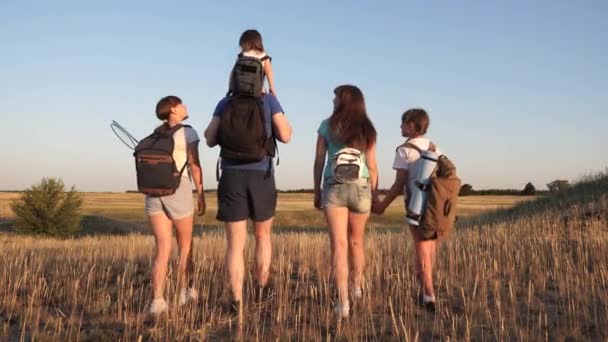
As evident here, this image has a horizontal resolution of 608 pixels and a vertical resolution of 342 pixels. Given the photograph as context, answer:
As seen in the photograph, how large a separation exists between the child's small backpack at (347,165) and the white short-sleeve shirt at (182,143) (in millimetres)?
1555

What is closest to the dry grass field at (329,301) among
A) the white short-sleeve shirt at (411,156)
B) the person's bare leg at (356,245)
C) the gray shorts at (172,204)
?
the person's bare leg at (356,245)

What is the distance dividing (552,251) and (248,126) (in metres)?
6.09

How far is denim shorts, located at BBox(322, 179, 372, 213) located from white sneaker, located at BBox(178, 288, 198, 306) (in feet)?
6.02

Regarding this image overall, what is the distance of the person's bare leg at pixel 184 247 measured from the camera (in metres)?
5.96

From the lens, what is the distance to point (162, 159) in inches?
229

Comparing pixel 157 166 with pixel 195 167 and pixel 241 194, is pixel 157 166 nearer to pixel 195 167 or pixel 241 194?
pixel 195 167

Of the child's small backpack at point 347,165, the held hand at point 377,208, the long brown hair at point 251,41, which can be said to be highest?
the long brown hair at point 251,41

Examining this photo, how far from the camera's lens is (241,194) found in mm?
5547

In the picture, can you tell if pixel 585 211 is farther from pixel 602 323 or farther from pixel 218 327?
pixel 218 327

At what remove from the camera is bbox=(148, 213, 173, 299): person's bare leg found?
19.2ft

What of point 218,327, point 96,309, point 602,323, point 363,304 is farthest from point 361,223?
point 96,309

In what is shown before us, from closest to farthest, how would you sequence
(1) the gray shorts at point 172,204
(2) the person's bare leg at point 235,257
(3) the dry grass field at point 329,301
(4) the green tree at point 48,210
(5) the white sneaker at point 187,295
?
(3) the dry grass field at point 329,301
(2) the person's bare leg at point 235,257
(1) the gray shorts at point 172,204
(5) the white sneaker at point 187,295
(4) the green tree at point 48,210

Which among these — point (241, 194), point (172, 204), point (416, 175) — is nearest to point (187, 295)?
point (172, 204)

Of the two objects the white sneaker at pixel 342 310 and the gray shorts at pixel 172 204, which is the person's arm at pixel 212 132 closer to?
the gray shorts at pixel 172 204
